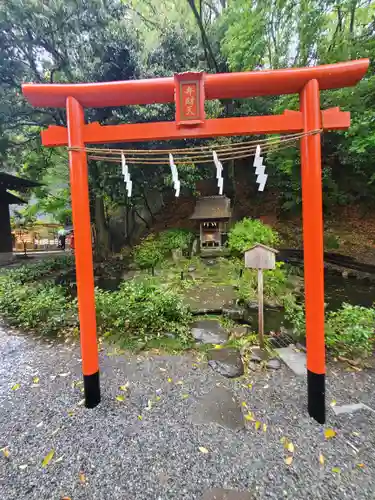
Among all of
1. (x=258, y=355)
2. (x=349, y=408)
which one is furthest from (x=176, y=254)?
(x=349, y=408)

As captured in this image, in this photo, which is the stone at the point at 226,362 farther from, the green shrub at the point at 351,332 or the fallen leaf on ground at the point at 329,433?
the green shrub at the point at 351,332

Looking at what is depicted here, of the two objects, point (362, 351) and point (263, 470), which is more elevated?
point (362, 351)

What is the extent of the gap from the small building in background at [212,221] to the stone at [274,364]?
6.21m

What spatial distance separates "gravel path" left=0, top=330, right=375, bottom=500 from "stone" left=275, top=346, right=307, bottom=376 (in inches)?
9.9

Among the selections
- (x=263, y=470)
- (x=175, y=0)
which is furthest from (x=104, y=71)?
(x=263, y=470)

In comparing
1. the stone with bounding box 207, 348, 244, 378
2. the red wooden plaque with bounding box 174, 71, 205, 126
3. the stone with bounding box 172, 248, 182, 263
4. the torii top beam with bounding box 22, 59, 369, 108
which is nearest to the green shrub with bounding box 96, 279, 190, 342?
the stone with bounding box 207, 348, 244, 378

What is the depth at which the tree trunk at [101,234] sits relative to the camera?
12.0 metres

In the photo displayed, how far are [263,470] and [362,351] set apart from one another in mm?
2552

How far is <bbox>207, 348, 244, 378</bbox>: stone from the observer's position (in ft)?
11.1

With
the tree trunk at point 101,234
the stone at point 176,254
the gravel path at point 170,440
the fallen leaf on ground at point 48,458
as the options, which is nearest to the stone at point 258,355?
the gravel path at point 170,440

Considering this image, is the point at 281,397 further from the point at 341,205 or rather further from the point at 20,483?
the point at 341,205

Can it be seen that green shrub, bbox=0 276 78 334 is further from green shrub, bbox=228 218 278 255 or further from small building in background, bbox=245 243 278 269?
green shrub, bbox=228 218 278 255

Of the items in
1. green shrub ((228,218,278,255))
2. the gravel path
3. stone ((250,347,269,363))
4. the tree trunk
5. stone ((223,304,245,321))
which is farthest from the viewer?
the tree trunk

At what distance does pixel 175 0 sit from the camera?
1152 centimetres
